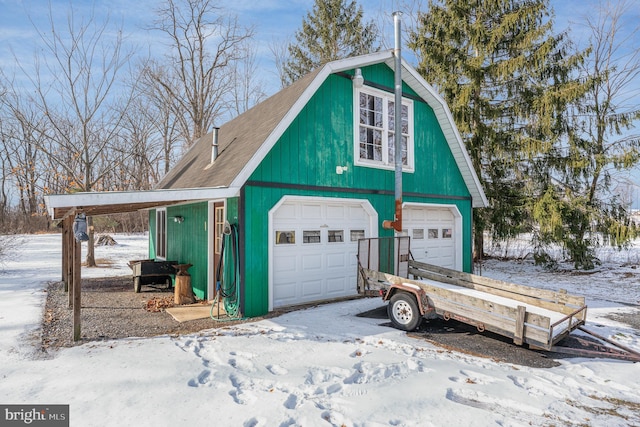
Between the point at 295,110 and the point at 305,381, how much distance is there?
5.02 metres

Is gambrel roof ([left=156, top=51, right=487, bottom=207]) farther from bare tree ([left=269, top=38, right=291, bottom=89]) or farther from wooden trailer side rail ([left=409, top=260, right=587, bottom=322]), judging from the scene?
bare tree ([left=269, top=38, right=291, bottom=89])

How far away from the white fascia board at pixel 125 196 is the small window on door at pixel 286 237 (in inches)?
54.5

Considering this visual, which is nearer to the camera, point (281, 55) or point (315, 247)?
point (315, 247)

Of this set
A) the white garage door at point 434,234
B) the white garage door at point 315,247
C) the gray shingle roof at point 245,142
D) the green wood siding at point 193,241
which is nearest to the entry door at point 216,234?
the green wood siding at point 193,241

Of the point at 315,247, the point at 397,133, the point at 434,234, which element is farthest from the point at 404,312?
the point at 434,234

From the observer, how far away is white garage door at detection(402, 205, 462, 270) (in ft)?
32.6

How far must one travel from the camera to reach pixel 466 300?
16.9 feet

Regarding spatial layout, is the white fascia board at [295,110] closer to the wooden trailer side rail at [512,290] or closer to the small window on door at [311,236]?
the small window on door at [311,236]

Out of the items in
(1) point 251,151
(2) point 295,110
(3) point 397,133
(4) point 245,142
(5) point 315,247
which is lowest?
(5) point 315,247

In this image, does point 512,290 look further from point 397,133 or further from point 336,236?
point 397,133

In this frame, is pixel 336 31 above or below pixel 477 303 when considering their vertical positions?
above

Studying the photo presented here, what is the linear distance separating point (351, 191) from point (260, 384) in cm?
524

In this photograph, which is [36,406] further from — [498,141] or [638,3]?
[638,3]

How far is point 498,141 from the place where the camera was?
1421cm
